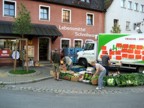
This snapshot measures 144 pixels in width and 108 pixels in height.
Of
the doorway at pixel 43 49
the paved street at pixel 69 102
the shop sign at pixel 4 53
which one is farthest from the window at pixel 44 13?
the paved street at pixel 69 102

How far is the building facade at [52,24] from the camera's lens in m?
25.6

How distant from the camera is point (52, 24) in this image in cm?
2927

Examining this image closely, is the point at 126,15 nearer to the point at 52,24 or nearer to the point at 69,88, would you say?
the point at 52,24

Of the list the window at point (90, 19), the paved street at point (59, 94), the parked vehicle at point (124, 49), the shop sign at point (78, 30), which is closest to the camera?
the paved street at point (59, 94)

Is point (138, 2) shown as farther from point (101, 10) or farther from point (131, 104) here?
point (131, 104)

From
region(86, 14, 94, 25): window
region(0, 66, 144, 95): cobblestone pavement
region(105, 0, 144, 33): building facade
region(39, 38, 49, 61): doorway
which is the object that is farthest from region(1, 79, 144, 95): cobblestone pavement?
region(105, 0, 144, 33): building facade

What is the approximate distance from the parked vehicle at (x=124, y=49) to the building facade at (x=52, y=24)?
5.74 m

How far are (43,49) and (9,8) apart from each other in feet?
17.4

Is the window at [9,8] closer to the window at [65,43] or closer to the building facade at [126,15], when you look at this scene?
the window at [65,43]

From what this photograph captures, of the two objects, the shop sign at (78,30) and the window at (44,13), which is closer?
the window at (44,13)

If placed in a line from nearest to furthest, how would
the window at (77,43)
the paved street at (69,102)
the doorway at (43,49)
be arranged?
the paved street at (69,102) < the doorway at (43,49) < the window at (77,43)

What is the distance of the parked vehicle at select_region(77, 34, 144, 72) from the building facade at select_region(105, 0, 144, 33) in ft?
40.6

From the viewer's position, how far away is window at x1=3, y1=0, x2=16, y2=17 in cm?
2603

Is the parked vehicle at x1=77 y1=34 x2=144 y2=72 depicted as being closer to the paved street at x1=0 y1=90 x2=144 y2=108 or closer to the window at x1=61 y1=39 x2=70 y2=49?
the window at x1=61 y1=39 x2=70 y2=49
